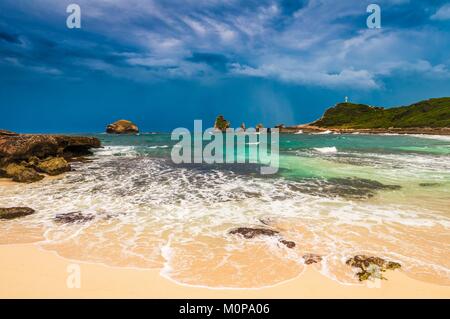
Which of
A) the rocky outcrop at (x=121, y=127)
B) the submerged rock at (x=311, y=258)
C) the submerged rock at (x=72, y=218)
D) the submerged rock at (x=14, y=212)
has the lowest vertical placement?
the submerged rock at (x=311, y=258)

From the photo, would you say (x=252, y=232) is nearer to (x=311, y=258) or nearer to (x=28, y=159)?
(x=311, y=258)

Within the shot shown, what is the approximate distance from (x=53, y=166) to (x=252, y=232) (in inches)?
724

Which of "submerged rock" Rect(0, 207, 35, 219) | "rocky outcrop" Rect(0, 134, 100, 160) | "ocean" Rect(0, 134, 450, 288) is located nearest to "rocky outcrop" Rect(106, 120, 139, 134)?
"rocky outcrop" Rect(0, 134, 100, 160)

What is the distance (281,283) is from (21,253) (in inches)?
249

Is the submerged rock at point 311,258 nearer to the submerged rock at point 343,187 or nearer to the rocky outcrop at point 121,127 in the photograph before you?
the submerged rock at point 343,187

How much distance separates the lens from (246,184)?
57.2ft

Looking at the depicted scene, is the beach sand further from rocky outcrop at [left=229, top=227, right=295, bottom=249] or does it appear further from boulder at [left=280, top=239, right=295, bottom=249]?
rocky outcrop at [left=229, top=227, right=295, bottom=249]

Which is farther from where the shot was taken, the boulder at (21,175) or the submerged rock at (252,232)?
the boulder at (21,175)

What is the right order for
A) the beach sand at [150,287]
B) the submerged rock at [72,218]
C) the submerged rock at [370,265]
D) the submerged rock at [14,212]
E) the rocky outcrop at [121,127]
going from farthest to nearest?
the rocky outcrop at [121,127], the submerged rock at [14,212], the submerged rock at [72,218], the submerged rock at [370,265], the beach sand at [150,287]

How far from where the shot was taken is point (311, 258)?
22.3 ft

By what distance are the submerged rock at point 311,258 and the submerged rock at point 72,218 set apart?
736cm

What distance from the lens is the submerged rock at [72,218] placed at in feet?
32.8

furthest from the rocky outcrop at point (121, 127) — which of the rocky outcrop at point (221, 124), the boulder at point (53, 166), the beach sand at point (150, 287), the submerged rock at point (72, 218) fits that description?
the beach sand at point (150, 287)
